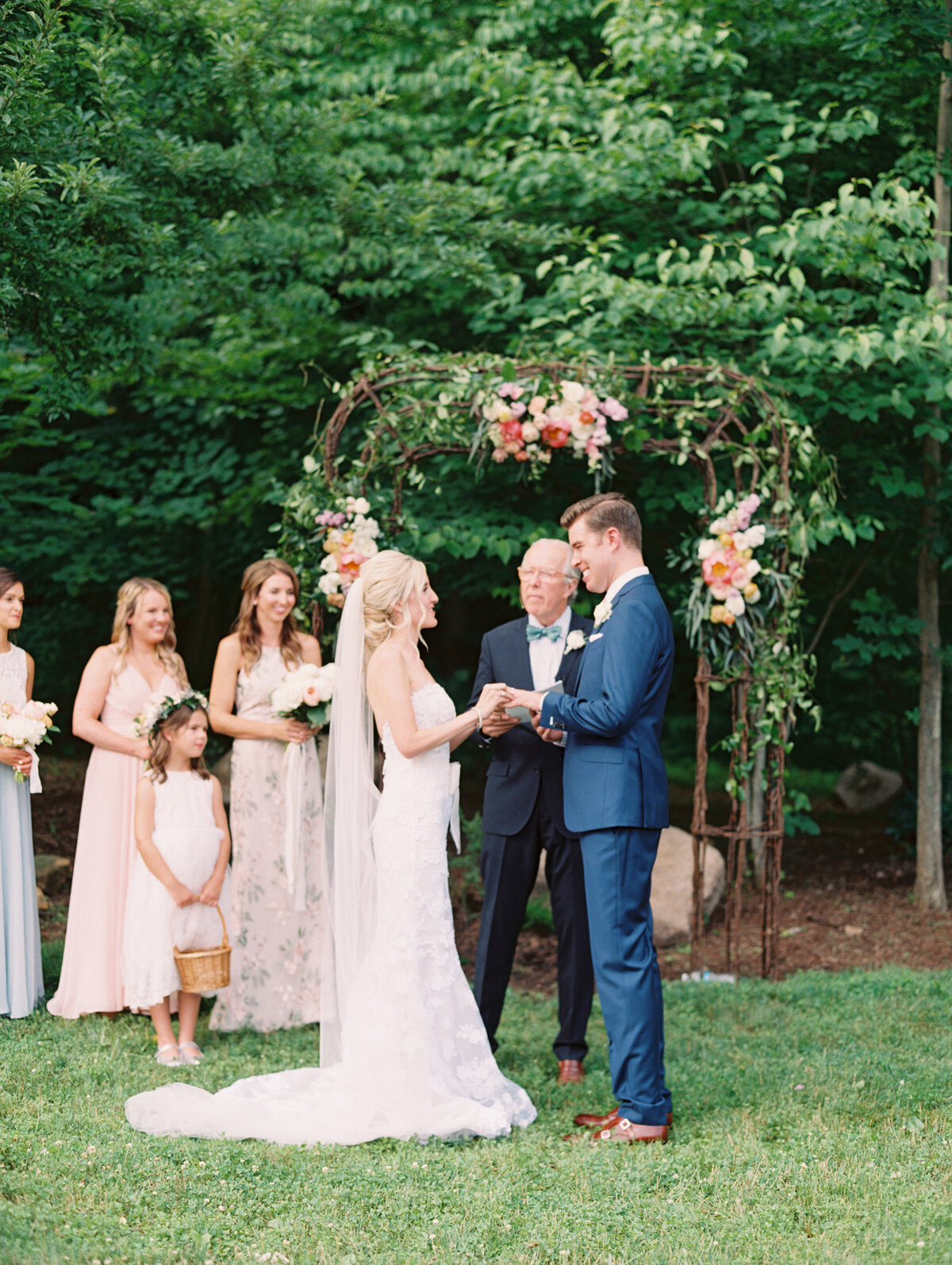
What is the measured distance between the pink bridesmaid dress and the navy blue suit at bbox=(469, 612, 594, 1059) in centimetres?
159

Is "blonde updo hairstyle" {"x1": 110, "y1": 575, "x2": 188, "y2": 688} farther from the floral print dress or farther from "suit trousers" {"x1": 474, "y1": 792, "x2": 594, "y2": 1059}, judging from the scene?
"suit trousers" {"x1": 474, "y1": 792, "x2": 594, "y2": 1059}

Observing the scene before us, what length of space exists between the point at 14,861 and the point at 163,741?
0.84 m

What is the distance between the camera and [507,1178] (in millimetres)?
3652

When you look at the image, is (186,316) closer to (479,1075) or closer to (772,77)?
(772,77)

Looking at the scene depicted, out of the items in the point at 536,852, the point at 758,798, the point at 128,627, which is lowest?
the point at 758,798

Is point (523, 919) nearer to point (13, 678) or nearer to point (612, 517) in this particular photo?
point (612, 517)

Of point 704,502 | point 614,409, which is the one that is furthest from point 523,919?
point 704,502

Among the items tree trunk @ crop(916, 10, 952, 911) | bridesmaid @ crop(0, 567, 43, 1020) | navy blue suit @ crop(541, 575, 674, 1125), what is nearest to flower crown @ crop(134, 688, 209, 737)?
bridesmaid @ crop(0, 567, 43, 1020)

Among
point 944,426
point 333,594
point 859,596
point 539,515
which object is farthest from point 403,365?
point 859,596

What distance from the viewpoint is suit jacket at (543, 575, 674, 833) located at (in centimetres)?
401

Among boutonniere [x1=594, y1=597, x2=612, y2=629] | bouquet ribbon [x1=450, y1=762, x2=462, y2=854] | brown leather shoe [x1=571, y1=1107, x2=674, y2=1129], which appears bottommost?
brown leather shoe [x1=571, y1=1107, x2=674, y2=1129]

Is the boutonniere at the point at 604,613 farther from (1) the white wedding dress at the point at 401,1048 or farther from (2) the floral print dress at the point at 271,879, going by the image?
(2) the floral print dress at the point at 271,879

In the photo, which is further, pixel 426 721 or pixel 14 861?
pixel 14 861

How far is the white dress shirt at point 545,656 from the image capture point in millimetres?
4941
